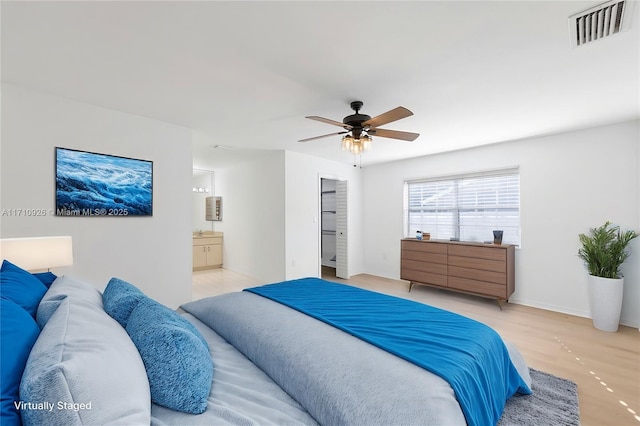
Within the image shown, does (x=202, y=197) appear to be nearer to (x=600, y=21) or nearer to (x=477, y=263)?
(x=477, y=263)

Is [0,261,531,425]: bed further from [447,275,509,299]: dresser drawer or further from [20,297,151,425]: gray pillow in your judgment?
[447,275,509,299]: dresser drawer

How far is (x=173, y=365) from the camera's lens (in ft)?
3.45

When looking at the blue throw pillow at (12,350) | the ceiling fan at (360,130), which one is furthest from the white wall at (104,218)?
the blue throw pillow at (12,350)

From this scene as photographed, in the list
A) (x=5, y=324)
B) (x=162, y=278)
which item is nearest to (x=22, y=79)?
(x=162, y=278)

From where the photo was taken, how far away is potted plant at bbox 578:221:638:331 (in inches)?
128

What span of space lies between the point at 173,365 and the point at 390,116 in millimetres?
2277

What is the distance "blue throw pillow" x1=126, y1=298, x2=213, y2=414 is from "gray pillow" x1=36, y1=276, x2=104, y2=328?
34cm

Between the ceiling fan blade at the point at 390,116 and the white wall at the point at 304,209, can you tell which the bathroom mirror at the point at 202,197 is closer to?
the white wall at the point at 304,209

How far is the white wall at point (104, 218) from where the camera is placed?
8.43 feet

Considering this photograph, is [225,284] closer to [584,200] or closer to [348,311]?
[348,311]

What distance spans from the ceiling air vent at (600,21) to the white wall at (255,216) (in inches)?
157

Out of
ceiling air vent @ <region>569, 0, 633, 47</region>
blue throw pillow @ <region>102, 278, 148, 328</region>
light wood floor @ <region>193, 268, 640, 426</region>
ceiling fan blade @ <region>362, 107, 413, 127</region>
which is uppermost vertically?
ceiling air vent @ <region>569, 0, 633, 47</region>

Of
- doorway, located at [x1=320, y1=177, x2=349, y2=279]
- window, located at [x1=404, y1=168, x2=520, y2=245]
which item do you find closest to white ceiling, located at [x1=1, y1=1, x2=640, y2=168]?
window, located at [x1=404, y1=168, x2=520, y2=245]

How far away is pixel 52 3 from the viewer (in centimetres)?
159
